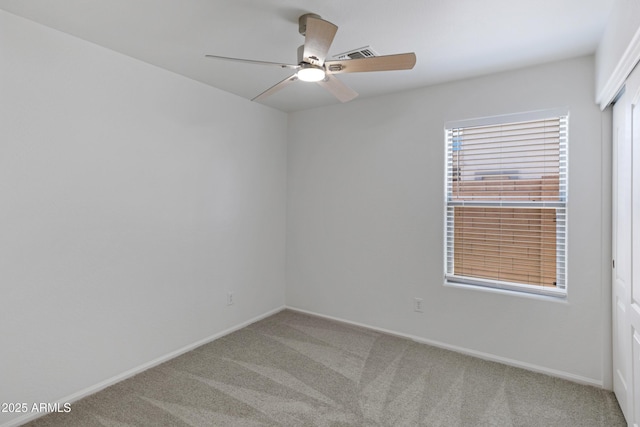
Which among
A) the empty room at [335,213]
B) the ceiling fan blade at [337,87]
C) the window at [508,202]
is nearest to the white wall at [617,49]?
the empty room at [335,213]

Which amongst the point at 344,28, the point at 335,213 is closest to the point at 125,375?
the point at 335,213

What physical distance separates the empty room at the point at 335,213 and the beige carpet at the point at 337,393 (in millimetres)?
20

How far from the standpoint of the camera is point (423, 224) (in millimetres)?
3275

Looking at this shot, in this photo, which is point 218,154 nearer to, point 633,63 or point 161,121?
point 161,121

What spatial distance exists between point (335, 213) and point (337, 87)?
1.76 meters

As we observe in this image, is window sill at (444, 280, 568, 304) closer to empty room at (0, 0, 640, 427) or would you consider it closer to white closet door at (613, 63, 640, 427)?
empty room at (0, 0, 640, 427)

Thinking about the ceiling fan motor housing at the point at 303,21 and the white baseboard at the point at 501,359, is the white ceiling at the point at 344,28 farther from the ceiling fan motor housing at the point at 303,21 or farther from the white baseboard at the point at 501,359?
the white baseboard at the point at 501,359

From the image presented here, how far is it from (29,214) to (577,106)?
396 cm

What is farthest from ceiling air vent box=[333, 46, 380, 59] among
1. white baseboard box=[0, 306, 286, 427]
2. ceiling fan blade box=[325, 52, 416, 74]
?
white baseboard box=[0, 306, 286, 427]

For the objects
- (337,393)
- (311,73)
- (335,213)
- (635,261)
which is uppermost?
(311,73)

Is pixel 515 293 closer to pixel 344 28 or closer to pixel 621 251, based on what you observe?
pixel 621 251

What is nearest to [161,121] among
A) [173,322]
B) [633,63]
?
[173,322]

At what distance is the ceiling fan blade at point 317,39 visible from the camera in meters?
1.67

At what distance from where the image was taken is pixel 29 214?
2.12 metres
